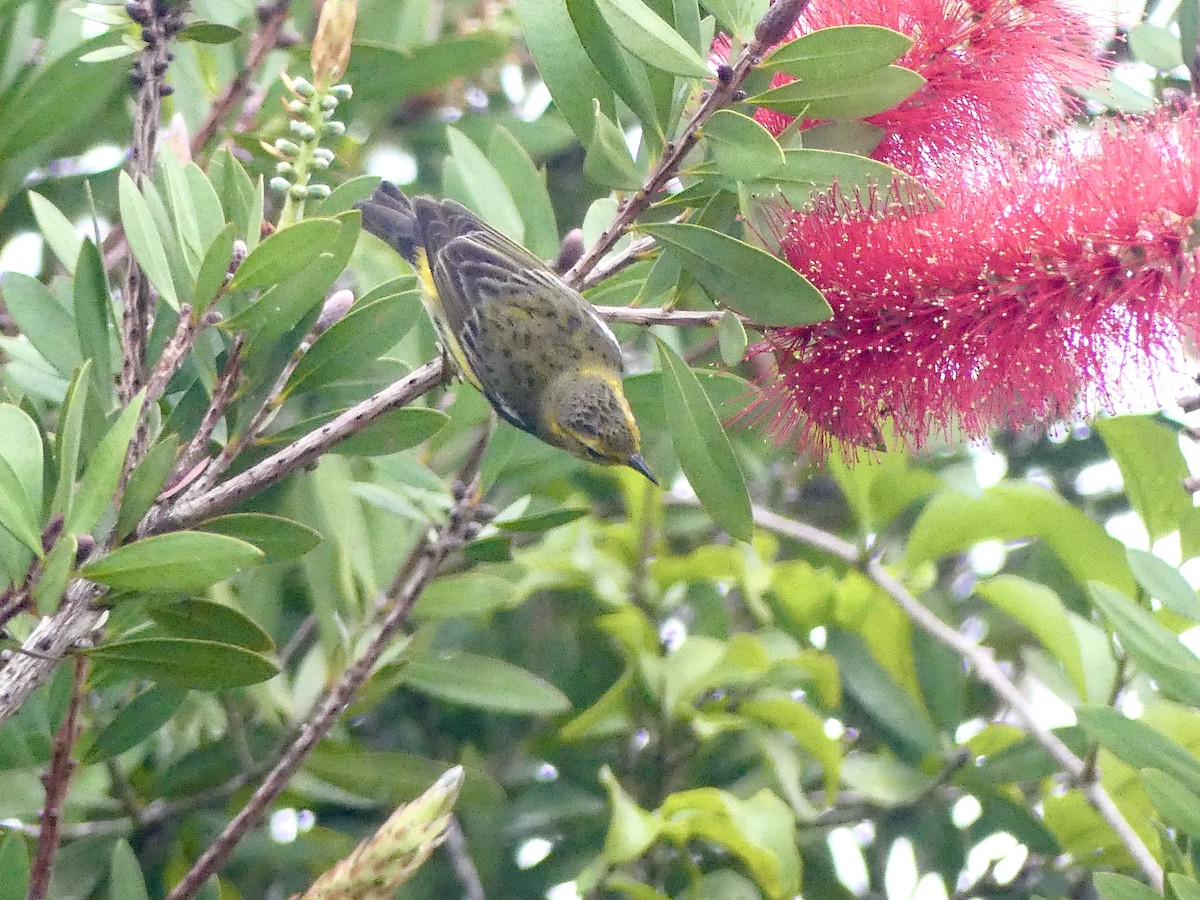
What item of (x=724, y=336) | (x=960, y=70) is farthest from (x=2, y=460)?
(x=960, y=70)

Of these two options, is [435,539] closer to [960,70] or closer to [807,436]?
[807,436]

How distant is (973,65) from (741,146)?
0.50 meters

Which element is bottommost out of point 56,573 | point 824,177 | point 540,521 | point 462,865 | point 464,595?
point 462,865

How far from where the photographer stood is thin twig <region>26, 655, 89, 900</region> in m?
1.42

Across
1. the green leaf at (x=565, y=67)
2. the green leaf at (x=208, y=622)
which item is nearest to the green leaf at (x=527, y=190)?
the green leaf at (x=565, y=67)

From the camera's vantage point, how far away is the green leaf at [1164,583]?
1.70 meters

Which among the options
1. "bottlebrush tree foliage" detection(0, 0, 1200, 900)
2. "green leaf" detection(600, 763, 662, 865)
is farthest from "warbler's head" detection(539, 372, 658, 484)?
"green leaf" detection(600, 763, 662, 865)

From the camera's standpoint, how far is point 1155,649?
1.66 m

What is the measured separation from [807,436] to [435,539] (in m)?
0.61

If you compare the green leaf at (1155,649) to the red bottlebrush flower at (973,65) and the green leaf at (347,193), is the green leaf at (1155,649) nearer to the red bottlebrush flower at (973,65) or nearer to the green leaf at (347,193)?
the red bottlebrush flower at (973,65)

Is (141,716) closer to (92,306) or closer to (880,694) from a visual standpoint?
(92,306)

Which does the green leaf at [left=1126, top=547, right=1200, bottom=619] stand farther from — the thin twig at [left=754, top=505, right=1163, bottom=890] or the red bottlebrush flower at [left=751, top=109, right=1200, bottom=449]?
the thin twig at [left=754, top=505, right=1163, bottom=890]

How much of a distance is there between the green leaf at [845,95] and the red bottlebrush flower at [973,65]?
21 cm

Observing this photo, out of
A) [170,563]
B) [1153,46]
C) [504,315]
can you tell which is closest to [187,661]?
[170,563]
